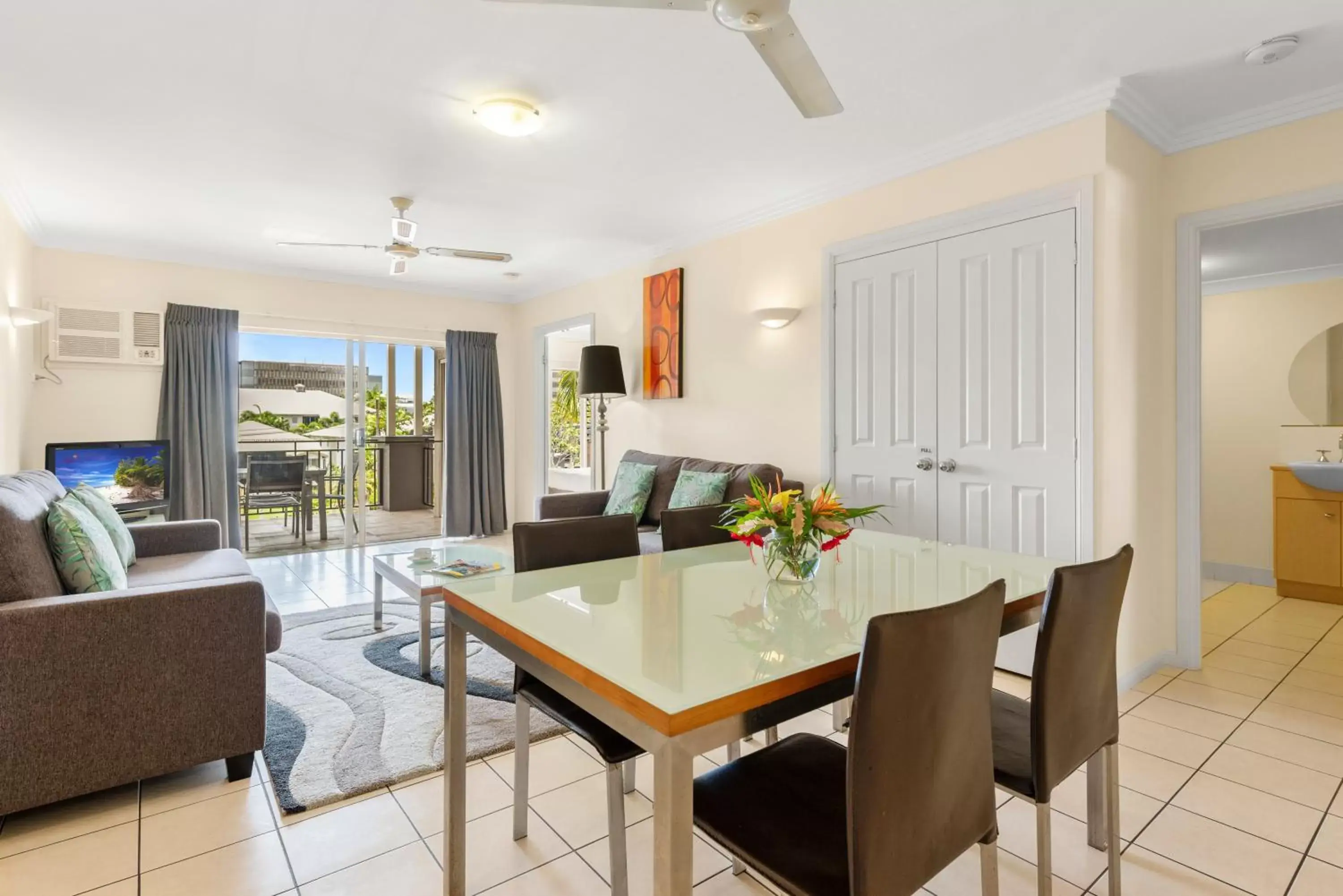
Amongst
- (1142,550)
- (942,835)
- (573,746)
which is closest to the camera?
(942,835)

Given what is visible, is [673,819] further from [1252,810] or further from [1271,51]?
[1271,51]

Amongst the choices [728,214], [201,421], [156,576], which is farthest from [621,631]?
[201,421]

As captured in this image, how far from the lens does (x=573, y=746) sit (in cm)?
252

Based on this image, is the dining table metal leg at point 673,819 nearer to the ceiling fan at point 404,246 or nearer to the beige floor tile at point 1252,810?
the beige floor tile at point 1252,810

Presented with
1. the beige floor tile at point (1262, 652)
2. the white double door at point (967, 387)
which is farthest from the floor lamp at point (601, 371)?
the beige floor tile at point (1262, 652)

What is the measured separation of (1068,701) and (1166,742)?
152 centimetres

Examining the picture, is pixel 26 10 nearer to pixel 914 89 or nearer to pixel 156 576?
pixel 156 576

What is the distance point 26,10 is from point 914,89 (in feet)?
10.4

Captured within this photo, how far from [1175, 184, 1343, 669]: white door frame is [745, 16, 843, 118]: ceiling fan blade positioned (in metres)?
2.14

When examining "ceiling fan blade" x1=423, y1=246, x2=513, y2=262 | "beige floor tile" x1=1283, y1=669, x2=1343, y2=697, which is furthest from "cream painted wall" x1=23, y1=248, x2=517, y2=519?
"beige floor tile" x1=1283, y1=669, x2=1343, y2=697

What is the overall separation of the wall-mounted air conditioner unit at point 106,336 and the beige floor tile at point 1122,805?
635 centimetres

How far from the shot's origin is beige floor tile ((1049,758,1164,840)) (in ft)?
6.51

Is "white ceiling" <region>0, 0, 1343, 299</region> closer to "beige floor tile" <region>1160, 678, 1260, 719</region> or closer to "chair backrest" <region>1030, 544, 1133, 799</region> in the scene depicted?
"chair backrest" <region>1030, 544, 1133, 799</region>

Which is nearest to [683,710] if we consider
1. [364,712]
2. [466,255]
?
[364,712]
